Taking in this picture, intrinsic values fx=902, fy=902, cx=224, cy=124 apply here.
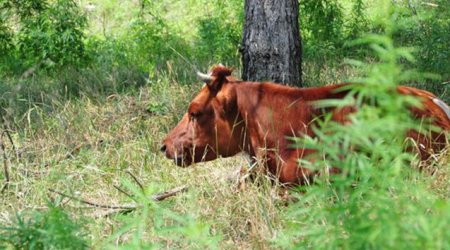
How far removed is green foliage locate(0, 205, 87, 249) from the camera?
4344 millimetres

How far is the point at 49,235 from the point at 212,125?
2.68 m

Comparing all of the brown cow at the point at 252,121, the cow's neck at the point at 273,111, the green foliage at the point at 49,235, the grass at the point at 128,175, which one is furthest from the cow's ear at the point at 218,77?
the green foliage at the point at 49,235

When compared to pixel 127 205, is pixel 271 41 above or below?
above

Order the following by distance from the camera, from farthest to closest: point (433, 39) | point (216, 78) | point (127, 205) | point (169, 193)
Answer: point (433, 39)
point (216, 78)
point (169, 193)
point (127, 205)

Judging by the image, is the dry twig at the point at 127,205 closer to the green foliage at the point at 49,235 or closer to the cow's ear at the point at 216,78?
the cow's ear at the point at 216,78

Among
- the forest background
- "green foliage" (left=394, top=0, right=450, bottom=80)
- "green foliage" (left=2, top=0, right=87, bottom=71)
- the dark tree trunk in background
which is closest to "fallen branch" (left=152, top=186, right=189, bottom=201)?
the forest background

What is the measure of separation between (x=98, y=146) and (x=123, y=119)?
2.52 feet

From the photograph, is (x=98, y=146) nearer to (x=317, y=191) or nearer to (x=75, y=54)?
(x=75, y=54)

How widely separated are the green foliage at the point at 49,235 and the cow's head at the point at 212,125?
232cm

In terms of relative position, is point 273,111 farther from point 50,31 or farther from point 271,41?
point 50,31

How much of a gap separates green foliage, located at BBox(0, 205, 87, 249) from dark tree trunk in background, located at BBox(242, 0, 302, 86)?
427 centimetres

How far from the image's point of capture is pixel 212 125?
6898 mm

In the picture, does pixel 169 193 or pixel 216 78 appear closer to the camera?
pixel 169 193

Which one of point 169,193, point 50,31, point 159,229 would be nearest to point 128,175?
point 169,193
